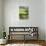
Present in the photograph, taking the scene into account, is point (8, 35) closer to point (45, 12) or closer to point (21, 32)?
point (21, 32)

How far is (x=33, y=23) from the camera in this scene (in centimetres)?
295

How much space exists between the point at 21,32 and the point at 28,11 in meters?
0.51

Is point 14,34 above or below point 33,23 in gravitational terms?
below

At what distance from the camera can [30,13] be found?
2938 mm

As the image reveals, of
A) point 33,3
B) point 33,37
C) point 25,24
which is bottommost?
point 33,37

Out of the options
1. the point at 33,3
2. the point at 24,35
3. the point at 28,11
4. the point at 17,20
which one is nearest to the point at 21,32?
the point at 24,35

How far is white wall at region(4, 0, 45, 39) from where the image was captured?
292 centimetres

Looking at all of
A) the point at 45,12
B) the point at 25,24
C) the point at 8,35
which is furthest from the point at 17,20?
the point at 45,12

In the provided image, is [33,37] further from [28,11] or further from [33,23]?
[28,11]

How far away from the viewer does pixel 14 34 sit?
2865mm

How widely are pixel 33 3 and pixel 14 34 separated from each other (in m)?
0.84

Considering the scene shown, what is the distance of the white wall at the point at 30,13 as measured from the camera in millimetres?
2922

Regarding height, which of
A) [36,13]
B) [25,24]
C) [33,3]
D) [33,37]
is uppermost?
[33,3]

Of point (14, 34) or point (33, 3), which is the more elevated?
point (33, 3)
